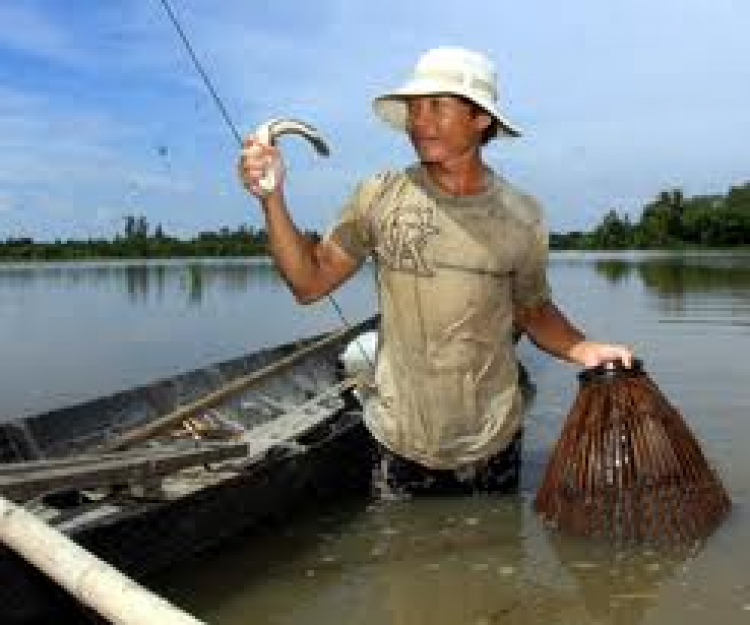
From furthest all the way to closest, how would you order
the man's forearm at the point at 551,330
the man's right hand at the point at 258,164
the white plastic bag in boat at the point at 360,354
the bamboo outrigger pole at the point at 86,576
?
the white plastic bag in boat at the point at 360,354
the man's forearm at the point at 551,330
the man's right hand at the point at 258,164
the bamboo outrigger pole at the point at 86,576

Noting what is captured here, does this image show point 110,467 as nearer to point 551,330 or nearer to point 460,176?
point 460,176

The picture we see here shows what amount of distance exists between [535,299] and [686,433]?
2.92ft

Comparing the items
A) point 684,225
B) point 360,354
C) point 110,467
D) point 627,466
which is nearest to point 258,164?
point 110,467

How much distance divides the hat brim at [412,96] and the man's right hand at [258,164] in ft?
2.26

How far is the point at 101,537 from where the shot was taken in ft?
14.8

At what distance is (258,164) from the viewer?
15.2 feet

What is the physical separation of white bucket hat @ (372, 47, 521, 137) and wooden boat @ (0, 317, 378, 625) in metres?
1.84

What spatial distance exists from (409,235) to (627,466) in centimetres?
136

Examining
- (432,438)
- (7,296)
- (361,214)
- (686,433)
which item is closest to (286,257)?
(361,214)

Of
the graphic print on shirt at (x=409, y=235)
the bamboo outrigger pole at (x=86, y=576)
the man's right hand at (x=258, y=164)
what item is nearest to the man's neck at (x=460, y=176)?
the graphic print on shirt at (x=409, y=235)

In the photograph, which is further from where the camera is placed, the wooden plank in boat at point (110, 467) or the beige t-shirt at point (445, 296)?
the beige t-shirt at point (445, 296)

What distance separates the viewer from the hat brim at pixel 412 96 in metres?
4.96

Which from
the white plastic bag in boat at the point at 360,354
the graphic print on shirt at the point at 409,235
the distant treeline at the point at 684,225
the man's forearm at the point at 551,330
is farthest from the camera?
the distant treeline at the point at 684,225

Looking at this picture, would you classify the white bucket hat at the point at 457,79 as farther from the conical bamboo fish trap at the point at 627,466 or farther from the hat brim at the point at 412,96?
the conical bamboo fish trap at the point at 627,466
